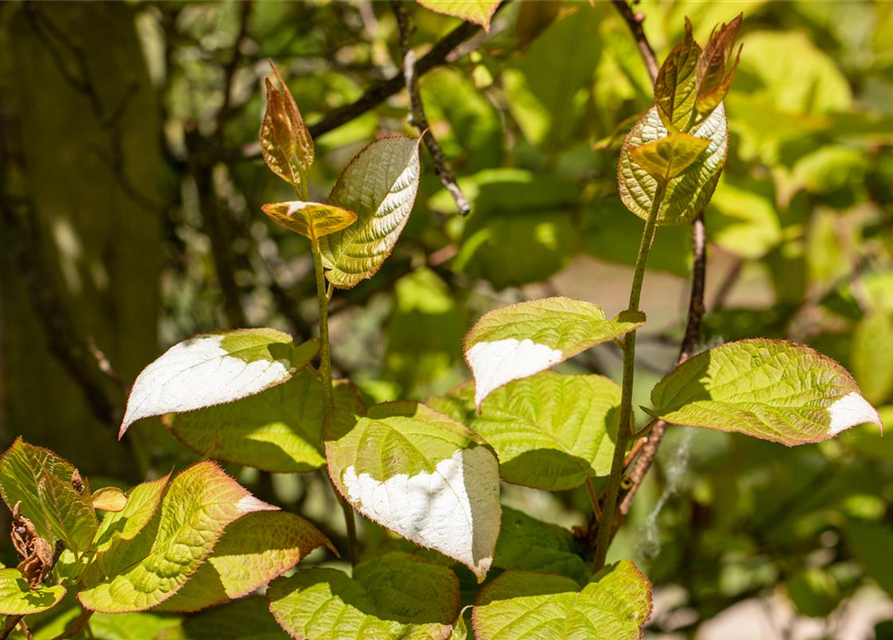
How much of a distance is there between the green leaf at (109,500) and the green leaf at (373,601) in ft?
0.35

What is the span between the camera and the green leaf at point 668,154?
0.43 metres

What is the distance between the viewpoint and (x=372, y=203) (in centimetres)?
50

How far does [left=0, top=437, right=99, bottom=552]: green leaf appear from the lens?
468 mm

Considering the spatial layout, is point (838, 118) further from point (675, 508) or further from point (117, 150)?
point (117, 150)

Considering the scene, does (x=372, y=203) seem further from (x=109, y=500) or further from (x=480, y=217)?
(x=480, y=217)

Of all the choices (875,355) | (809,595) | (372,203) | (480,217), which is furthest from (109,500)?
(809,595)

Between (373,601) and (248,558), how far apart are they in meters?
0.08

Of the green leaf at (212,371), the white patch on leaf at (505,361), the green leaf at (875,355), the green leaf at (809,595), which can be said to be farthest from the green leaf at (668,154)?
the green leaf at (809,595)

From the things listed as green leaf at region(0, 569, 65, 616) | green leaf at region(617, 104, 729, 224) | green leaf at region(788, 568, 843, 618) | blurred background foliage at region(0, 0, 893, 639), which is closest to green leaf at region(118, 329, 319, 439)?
green leaf at region(0, 569, 65, 616)

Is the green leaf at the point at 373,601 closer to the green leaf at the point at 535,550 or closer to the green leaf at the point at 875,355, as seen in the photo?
the green leaf at the point at 535,550

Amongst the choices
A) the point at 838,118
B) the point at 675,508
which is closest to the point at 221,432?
the point at 838,118

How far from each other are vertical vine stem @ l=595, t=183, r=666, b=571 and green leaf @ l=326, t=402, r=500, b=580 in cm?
8

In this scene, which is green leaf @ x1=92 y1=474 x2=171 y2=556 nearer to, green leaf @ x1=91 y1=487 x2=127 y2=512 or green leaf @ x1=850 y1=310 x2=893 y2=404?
green leaf @ x1=91 y1=487 x2=127 y2=512

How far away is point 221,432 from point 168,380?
117mm
